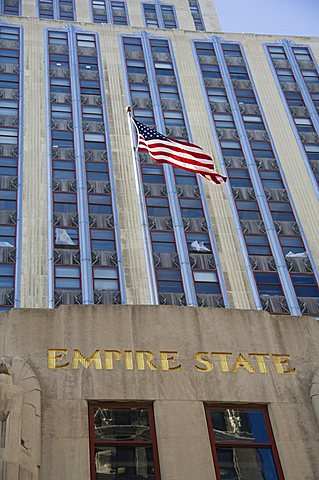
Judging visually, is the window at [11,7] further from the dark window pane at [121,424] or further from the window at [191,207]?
the dark window pane at [121,424]

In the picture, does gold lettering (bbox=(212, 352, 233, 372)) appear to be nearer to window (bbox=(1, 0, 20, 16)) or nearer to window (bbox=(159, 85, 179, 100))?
window (bbox=(159, 85, 179, 100))

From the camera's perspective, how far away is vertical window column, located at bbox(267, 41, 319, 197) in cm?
7250

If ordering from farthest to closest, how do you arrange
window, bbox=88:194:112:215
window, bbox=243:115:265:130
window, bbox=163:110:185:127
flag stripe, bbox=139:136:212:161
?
window, bbox=243:115:265:130
window, bbox=163:110:185:127
window, bbox=88:194:112:215
flag stripe, bbox=139:136:212:161

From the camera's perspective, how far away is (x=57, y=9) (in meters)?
101

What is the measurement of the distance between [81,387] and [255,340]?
471cm

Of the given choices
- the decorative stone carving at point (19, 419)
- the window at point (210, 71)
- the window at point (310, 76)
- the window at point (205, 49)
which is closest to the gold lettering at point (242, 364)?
the decorative stone carving at point (19, 419)

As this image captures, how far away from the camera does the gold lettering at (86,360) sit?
63.6 ft

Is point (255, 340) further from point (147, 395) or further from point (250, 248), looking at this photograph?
point (250, 248)

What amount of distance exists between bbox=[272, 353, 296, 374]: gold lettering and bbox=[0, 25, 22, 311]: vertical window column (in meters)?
37.8

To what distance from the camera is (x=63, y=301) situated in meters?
56.9

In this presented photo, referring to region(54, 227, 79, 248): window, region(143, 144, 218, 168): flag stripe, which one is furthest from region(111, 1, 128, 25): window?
region(143, 144, 218, 168): flag stripe

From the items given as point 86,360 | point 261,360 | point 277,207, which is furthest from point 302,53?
point 86,360

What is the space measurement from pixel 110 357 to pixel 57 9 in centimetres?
8830

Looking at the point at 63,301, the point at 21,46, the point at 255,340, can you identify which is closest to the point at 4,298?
the point at 63,301
